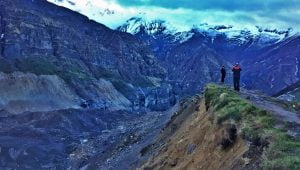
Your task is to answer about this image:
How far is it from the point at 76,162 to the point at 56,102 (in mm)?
86127

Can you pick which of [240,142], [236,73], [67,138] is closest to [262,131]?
[240,142]

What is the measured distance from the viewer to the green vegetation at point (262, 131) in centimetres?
1880

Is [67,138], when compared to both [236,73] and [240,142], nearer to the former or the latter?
[236,73]

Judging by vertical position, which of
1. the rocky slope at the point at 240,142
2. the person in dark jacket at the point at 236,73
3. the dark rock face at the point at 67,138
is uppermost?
the person in dark jacket at the point at 236,73

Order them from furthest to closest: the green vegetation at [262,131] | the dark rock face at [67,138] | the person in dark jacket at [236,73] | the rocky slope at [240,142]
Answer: the dark rock face at [67,138] < the person in dark jacket at [236,73] < the rocky slope at [240,142] < the green vegetation at [262,131]

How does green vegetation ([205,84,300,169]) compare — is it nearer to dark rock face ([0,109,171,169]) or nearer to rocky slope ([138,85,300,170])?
rocky slope ([138,85,300,170])

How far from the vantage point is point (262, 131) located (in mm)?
23250

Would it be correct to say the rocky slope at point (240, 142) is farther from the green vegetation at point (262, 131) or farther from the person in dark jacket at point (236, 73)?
the person in dark jacket at point (236, 73)

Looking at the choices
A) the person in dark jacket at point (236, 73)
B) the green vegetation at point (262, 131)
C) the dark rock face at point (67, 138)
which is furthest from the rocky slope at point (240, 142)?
the dark rock face at point (67, 138)

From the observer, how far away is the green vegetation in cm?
1880

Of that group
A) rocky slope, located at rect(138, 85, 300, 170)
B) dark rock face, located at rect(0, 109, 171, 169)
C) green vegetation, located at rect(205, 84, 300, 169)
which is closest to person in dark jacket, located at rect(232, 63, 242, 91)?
rocky slope, located at rect(138, 85, 300, 170)

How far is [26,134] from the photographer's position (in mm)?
145375

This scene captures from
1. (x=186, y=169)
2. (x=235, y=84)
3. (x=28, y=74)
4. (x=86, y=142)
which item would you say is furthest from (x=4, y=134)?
(x=186, y=169)

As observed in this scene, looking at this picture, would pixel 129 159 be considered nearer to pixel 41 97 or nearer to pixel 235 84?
pixel 235 84
